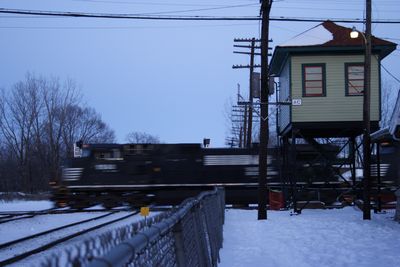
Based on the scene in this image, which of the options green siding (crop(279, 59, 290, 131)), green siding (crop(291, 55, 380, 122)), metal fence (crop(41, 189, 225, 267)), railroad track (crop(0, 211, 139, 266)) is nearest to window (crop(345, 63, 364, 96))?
green siding (crop(291, 55, 380, 122))

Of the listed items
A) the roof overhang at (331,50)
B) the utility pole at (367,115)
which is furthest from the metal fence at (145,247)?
the roof overhang at (331,50)

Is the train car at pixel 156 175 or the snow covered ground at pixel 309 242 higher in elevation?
the train car at pixel 156 175

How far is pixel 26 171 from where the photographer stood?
2586 inches

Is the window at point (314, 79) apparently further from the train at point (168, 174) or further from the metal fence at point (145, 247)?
the metal fence at point (145, 247)

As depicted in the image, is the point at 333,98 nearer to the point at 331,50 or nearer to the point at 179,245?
the point at 331,50

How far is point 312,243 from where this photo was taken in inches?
502

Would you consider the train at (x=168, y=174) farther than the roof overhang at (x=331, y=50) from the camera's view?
Yes

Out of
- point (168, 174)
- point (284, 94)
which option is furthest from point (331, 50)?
point (168, 174)

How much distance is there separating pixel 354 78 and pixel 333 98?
1.30 m

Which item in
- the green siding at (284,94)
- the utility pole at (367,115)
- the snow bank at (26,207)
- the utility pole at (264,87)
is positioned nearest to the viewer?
the utility pole at (367,115)

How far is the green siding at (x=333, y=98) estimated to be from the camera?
78.6 ft

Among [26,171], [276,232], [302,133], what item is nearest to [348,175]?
[302,133]

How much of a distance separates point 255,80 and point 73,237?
8316 mm

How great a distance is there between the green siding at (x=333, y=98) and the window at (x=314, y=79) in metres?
0.18
